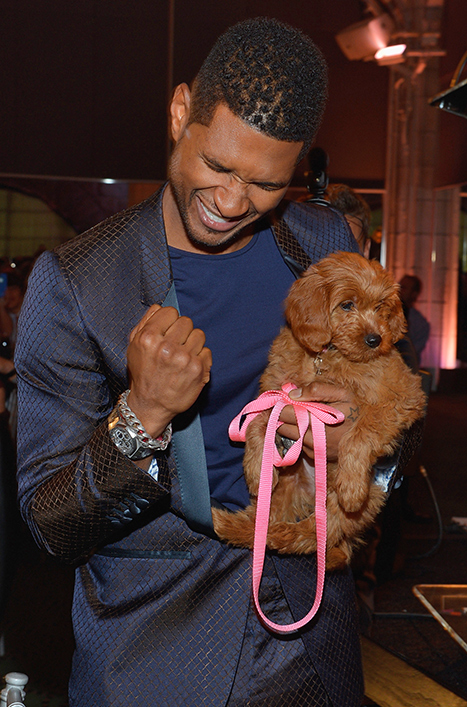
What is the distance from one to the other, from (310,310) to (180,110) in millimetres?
727

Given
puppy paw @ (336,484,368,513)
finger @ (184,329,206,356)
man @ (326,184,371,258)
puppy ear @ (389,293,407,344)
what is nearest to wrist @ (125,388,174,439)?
finger @ (184,329,206,356)

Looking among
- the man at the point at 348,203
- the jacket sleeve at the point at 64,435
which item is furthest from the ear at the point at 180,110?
the man at the point at 348,203

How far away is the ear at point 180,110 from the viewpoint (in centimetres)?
171

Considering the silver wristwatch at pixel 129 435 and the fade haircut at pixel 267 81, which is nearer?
the silver wristwatch at pixel 129 435

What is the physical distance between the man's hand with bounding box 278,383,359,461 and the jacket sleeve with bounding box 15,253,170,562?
0.49 m

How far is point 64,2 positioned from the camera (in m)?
11.1

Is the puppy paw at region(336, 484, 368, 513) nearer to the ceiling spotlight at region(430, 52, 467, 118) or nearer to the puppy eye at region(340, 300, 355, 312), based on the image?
the puppy eye at region(340, 300, 355, 312)

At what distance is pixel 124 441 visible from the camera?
1.40 m

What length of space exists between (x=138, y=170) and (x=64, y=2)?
2.85m

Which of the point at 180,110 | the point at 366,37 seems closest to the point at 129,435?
the point at 180,110

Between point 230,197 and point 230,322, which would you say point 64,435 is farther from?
point 230,197

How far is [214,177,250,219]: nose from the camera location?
5.13 feet

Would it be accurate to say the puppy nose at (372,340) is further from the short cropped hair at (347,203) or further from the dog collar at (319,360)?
the short cropped hair at (347,203)

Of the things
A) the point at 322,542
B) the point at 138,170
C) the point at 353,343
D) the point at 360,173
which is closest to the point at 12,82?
the point at 138,170
